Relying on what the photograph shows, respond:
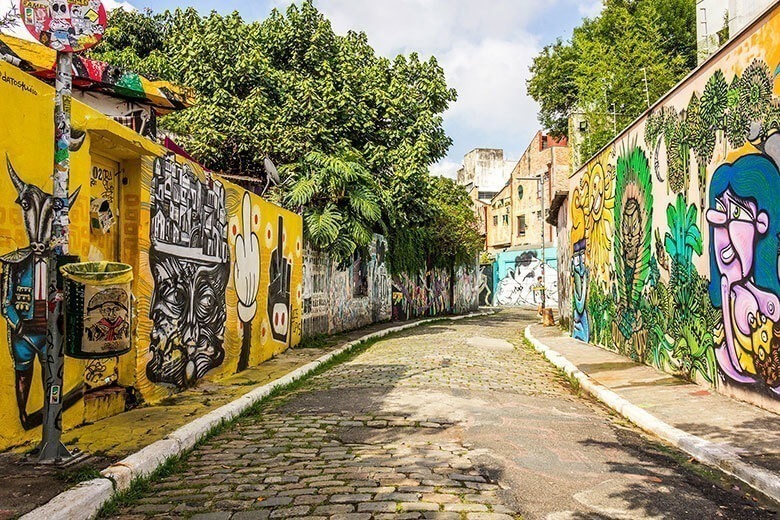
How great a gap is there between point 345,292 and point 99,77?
10759 mm

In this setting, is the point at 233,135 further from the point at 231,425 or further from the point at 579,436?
the point at 579,436

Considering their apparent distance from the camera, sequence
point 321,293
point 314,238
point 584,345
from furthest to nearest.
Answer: point 321,293, point 314,238, point 584,345

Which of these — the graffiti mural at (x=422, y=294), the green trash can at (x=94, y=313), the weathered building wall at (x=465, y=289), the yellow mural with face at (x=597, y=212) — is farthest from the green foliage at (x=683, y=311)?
the weathered building wall at (x=465, y=289)

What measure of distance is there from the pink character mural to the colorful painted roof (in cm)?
728

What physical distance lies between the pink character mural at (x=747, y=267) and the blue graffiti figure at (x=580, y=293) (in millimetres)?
6989

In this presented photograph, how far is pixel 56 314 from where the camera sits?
447 cm

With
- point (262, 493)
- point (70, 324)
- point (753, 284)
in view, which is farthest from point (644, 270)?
point (70, 324)

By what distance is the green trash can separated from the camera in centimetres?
452

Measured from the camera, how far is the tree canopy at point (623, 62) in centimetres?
2102

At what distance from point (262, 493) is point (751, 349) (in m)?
5.23

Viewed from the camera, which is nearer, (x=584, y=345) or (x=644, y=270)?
(x=644, y=270)

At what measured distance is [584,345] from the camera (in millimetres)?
13914

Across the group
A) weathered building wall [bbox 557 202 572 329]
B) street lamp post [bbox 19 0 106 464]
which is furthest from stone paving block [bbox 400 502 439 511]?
weathered building wall [bbox 557 202 572 329]

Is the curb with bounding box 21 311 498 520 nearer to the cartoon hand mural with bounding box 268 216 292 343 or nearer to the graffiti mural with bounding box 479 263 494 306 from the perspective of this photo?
the cartoon hand mural with bounding box 268 216 292 343
